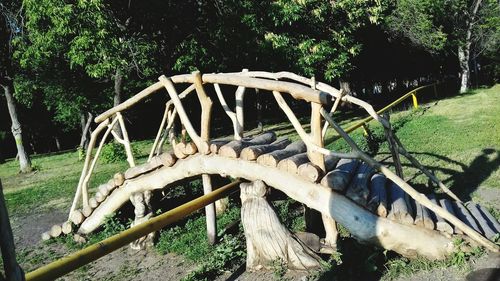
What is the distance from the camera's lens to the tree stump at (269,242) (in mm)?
5375

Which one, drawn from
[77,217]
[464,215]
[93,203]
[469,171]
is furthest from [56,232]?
[469,171]

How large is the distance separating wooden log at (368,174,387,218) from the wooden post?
12.8 feet

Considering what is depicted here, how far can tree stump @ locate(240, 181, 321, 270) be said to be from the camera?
5375 millimetres

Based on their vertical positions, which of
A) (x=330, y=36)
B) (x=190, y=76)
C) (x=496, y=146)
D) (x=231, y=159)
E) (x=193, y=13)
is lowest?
(x=496, y=146)

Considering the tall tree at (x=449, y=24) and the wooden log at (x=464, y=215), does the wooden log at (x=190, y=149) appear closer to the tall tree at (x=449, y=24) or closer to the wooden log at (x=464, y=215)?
the wooden log at (x=464, y=215)

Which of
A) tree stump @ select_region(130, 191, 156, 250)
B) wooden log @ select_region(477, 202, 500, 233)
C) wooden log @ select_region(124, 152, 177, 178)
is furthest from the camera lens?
tree stump @ select_region(130, 191, 156, 250)

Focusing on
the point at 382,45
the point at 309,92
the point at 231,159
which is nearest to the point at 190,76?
the point at 231,159

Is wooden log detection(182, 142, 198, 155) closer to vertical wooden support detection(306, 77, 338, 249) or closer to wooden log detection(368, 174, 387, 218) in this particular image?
vertical wooden support detection(306, 77, 338, 249)

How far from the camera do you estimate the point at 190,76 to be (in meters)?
6.56

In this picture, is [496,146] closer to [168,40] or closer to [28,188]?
[168,40]

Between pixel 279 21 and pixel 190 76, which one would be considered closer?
pixel 190 76

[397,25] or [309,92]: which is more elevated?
[397,25]

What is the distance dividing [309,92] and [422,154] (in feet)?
20.1

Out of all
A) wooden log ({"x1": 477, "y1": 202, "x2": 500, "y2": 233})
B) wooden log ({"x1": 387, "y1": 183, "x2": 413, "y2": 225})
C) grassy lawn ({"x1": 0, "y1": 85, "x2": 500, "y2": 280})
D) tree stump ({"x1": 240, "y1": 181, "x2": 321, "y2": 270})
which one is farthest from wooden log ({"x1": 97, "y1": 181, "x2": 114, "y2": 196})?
wooden log ({"x1": 477, "y1": 202, "x2": 500, "y2": 233})
